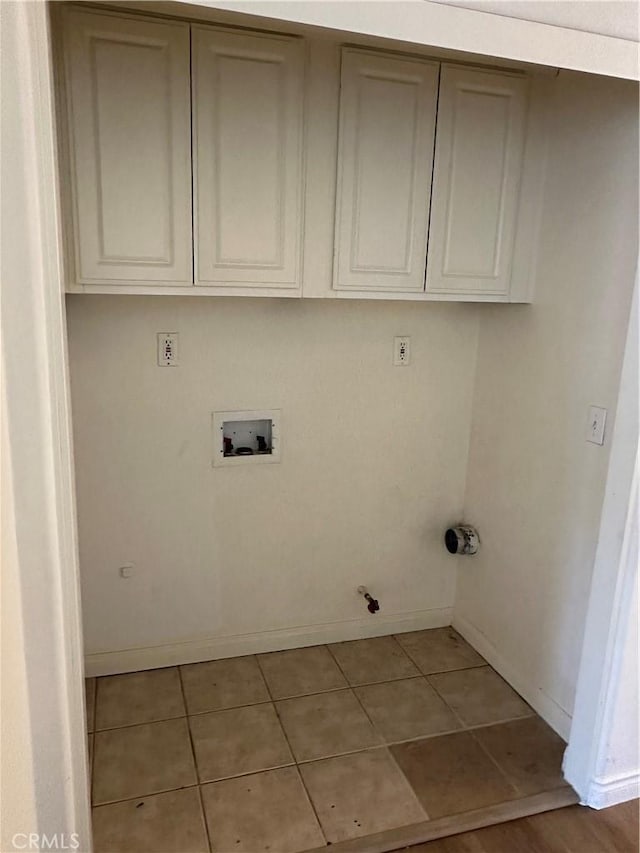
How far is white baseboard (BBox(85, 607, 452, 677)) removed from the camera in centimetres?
250

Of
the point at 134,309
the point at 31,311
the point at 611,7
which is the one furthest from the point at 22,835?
the point at 611,7

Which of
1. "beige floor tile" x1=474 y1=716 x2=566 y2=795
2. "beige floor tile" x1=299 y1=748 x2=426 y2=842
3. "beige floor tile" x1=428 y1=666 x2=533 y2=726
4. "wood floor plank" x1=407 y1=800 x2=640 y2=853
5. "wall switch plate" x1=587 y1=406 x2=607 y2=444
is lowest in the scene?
"wood floor plank" x1=407 y1=800 x2=640 y2=853

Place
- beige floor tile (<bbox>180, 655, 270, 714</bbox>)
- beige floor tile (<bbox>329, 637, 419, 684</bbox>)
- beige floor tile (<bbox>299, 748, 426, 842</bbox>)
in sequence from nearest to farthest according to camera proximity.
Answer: beige floor tile (<bbox>299, 748, 426, 842</bbox>), beige floor tile (<bbox>180, 655, 270, 714</bbox>), beige floor tile (<bbox>329, 637, 419, 684</bbox>)

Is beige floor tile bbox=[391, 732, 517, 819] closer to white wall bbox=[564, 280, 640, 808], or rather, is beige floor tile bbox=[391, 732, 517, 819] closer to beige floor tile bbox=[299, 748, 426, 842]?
beige floor tile bbox=[299, 748, 426, 842]

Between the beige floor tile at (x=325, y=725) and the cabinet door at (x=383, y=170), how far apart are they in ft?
5.20

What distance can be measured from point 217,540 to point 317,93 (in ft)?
5.55

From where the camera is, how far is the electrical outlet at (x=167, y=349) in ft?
7.49

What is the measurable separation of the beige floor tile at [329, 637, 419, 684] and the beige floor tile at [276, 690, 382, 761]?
139mm

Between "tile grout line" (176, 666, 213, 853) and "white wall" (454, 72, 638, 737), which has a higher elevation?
"white wall" (454, 72, 638, 737)

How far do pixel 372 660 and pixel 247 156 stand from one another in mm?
2064

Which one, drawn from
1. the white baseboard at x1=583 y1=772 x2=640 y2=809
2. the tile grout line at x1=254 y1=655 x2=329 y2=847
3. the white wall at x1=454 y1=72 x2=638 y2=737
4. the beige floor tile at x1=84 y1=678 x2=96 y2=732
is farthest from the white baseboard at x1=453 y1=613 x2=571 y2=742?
the beige floor tile at x1=84 y1=678 x2=96 y2=732

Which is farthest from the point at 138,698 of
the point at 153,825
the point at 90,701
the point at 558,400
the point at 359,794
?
the point at 558,400

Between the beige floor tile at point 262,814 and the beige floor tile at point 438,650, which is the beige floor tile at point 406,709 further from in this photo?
the beige floor tile at point 262,814

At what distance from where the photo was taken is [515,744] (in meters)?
2.21
